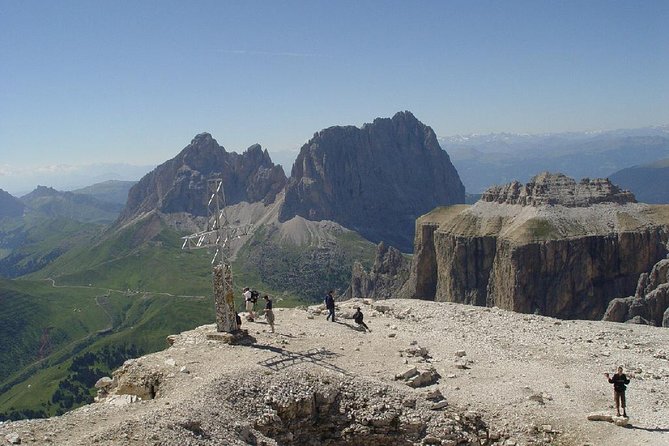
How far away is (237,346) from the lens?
31844 mm

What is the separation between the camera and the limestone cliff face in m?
130

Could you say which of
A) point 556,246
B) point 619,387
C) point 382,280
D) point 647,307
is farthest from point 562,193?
point 619,387

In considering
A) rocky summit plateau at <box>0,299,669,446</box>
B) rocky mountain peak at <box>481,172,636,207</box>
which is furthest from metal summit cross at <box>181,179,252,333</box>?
rocky mountain peak at <box>481,172,636,207</box>

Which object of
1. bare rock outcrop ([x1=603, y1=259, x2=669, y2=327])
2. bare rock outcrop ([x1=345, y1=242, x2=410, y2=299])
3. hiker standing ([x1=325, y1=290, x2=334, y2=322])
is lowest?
bare rock outcrop ([x1=345, y1=242, x2=410, y2=299])

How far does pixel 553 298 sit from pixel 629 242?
72.4ft

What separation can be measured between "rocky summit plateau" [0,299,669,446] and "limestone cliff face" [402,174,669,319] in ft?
339

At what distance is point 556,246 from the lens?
13562 cm

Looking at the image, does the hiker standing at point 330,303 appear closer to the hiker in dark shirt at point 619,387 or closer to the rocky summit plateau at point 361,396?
the rocky summit plateau at point 361,396

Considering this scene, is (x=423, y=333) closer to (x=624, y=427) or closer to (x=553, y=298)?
(x=624, y=427)

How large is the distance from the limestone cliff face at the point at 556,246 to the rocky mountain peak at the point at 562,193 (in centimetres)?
24

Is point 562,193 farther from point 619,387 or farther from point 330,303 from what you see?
point 619,387

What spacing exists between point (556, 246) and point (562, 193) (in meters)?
17.0

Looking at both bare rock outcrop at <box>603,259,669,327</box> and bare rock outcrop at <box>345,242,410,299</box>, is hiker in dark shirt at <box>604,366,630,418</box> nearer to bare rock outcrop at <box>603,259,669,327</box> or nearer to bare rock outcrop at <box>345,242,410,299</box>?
bare rock outcrop at <box>603,259,669,327</box>

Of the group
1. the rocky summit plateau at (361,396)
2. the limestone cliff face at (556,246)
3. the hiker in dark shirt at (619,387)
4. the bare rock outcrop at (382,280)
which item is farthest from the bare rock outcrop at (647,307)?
the bare rock outcrop at (382,280)
